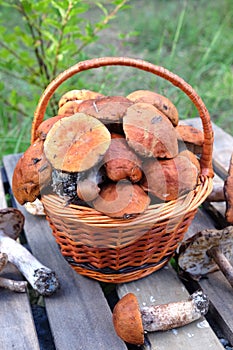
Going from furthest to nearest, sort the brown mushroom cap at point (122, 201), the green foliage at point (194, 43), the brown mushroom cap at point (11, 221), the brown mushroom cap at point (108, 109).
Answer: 1. the green foliage at point (194, 43)
2. the brown mushroom cap at point (11, 221)
3. the brown mushroom cap at point (108, 109)
4. the brown mushroom cap at point (122, 201)

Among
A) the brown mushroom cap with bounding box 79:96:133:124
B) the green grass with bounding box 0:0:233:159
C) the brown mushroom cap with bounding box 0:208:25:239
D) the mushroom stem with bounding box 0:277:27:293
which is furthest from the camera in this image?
the green grass with bounding box 0:0:233:159

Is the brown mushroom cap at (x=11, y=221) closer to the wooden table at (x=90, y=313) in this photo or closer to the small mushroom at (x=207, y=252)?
the wooden table at (x=90, y=313)

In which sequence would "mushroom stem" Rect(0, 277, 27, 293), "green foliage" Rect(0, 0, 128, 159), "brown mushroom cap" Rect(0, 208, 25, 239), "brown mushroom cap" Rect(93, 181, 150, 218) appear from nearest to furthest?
"brown mushroom cap" Rect(93, 181, 150, 218) → "mushroom stem" Rect(0, 277, 27, 293) → "brown mushroom cap" Rect(0, 208, 25, 239) → "green foliage" Rect(0, 0, 128, 159)

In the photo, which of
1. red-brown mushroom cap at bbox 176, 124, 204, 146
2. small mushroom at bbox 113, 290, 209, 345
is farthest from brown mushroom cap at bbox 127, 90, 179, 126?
small mushroom at bbox 113, 290, 209, 345

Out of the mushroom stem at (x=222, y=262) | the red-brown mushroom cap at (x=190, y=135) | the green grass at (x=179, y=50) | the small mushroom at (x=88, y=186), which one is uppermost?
the red-brown mushroom cap at (x=190, y=135)

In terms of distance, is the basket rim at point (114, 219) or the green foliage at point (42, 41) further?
the green foliage at point (42, 41)

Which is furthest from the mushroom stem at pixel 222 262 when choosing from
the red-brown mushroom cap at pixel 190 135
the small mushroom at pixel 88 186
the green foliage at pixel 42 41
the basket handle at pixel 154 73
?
the green foliage at pixel 42 41

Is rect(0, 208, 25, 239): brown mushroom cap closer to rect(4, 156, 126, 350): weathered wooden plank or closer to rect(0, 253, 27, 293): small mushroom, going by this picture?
rect(4, 156, 126, 350): weathered wooden plank

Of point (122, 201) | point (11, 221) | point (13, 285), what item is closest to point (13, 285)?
point (13, 285)
